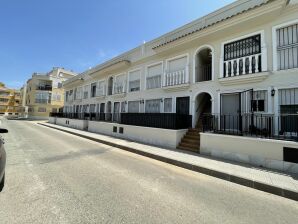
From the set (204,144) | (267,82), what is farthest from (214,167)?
(267,82)

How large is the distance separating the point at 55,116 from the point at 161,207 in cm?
3233

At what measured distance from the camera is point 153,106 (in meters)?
14.5

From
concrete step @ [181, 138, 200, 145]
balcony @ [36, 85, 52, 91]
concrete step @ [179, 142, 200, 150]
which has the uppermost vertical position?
balcony @ [36, 85, 52, 91]

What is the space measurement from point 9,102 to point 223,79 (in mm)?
89682

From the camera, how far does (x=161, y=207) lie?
359 cm

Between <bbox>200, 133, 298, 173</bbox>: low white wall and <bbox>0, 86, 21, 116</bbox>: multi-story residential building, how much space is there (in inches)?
3429

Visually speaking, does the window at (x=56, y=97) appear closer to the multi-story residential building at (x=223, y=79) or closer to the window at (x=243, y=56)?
the multi-story residential building at (x=223, y=79)

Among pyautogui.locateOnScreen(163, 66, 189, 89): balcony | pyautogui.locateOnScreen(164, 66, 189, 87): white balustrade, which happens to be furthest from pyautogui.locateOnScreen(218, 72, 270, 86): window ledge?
pyautogui.locateOnScreen(164, 66, 189, 87): white balustrade

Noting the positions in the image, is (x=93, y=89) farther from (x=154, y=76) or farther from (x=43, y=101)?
(x=43, y=101)

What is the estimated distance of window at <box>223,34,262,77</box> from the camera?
30.1 feet

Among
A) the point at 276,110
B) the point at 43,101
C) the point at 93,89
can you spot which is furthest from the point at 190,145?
the point at 43,101

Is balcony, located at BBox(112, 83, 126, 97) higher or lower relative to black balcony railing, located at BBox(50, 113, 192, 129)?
higher

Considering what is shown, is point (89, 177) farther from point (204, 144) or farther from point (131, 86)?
point (131, 86)

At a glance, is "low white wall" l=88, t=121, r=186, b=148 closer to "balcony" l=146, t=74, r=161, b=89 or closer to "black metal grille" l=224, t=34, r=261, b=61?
"balcony" l=146, t=74, r=161, b=89
